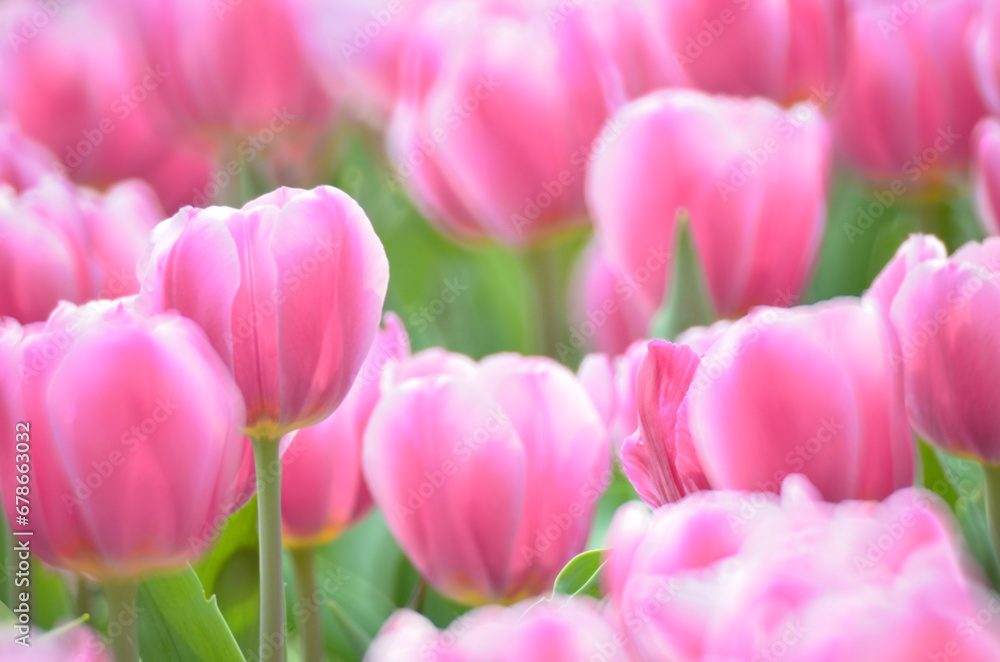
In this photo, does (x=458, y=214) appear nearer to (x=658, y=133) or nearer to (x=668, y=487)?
(x=658, y=133)

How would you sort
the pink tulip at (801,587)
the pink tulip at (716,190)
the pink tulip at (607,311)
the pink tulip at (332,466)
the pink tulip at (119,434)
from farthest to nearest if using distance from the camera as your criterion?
the pink tulip at (607,311)
the pink tulip at (716,190)
the pink tulip at (332,466)
the pink tulip at (119,434)
the pink tulip at (801,587)

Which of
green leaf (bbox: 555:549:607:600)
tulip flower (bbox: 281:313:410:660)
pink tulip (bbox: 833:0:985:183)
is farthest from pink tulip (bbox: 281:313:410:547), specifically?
pink tulip (bbox: 833:0:985:183)

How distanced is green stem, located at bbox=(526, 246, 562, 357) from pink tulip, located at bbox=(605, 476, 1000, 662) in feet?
1.33

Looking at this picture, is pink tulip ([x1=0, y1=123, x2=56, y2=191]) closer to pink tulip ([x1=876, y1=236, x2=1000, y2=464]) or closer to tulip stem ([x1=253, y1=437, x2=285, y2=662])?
tulip stem ([x1=253, y1=437, x2=285, y2=662])

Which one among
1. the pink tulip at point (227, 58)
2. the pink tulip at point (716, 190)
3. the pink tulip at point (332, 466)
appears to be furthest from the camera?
the pink tulip at point (227, 58)

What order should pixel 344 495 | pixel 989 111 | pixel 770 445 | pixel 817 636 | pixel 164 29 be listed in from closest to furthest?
pixel 817 636
pixel 770 445
pixel 344 495
pixel 989 111
pixel 164 29

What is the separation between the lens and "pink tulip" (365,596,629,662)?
22cm

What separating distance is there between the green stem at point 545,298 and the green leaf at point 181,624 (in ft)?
1.02

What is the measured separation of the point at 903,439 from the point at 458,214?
360mm

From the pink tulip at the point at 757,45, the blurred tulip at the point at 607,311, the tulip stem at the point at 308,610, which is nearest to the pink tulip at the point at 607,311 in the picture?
the blurred tulip at the point at 607,311

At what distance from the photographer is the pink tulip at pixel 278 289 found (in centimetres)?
35

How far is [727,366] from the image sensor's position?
33 cm

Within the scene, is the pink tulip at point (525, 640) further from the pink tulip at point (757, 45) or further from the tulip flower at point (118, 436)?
the pink tulip at point (757, 45)

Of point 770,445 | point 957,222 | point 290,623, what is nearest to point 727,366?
point 770,445
